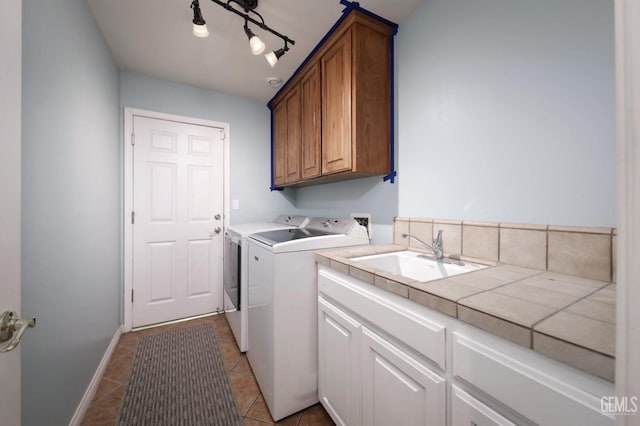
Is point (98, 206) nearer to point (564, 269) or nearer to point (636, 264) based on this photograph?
point (636, 264)

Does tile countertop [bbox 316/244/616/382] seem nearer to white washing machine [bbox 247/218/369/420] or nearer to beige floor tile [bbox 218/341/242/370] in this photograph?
white washing machine [bbox 247/218/369/420]

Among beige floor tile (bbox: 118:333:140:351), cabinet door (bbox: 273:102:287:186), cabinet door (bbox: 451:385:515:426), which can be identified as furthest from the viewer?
→ cabinet door (bbox: 273:102:287:186)

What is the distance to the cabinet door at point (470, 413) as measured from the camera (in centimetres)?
58

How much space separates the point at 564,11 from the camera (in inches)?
35.9

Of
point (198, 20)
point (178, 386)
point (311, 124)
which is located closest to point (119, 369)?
point (178, 386)

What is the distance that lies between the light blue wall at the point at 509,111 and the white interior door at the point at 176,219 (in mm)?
2073

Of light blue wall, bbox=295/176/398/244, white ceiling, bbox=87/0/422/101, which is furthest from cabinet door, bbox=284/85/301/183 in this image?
light blue wall, bbox=295/176/398/244

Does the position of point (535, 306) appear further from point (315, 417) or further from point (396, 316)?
point (315, 417)

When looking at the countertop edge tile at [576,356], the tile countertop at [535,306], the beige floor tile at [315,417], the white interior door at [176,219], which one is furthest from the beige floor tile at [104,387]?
the countertop edge tile at [576,356]

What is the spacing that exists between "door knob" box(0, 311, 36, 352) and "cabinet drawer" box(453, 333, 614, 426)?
1.05 metres

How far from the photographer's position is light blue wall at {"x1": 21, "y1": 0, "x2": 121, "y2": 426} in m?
0.93

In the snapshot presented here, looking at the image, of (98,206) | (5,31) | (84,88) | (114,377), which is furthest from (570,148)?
(114,377)

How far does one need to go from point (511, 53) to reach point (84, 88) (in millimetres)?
2354

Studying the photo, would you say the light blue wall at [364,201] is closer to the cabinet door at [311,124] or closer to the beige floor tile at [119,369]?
the cabinet door at [311,124]
